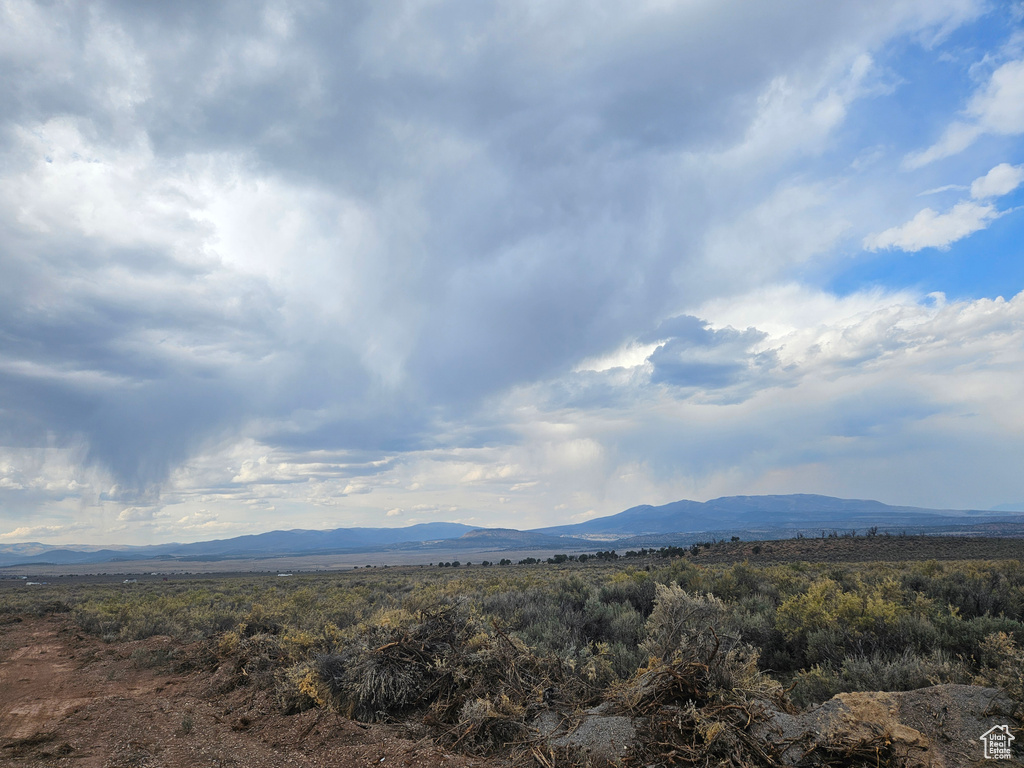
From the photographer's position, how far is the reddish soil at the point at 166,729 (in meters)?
7.11

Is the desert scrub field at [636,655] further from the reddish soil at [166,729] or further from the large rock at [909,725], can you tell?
the reddish soil at [166,729]

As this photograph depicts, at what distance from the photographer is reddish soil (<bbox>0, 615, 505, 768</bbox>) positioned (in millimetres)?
7109

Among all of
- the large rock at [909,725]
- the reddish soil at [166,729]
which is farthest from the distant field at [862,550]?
the reddish soil at [166,729]

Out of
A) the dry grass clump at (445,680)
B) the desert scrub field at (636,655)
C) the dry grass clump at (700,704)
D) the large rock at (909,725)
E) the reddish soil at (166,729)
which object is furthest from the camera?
the dry grass clump at (445,680)

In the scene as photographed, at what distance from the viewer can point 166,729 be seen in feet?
27.9

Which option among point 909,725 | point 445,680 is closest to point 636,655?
point 445,680

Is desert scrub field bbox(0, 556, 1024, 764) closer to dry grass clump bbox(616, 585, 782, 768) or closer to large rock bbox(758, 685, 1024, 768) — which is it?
dry grass clump bbox(616, 585, 782, 768)

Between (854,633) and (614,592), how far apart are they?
687 centimetres

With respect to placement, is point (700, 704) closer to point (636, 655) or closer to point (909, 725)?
point (909, 725)

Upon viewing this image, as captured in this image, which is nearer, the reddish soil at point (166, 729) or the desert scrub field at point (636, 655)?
the desert scrub field at point (636, 655)

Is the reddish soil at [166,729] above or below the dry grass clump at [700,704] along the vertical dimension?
below

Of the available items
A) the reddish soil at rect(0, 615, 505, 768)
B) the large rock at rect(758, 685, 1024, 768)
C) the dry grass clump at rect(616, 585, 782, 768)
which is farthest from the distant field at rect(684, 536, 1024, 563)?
the reddish soil at rect(0, 615, 505, 768)

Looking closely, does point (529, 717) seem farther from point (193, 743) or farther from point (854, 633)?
point (854, 633)

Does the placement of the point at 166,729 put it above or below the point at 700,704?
below
